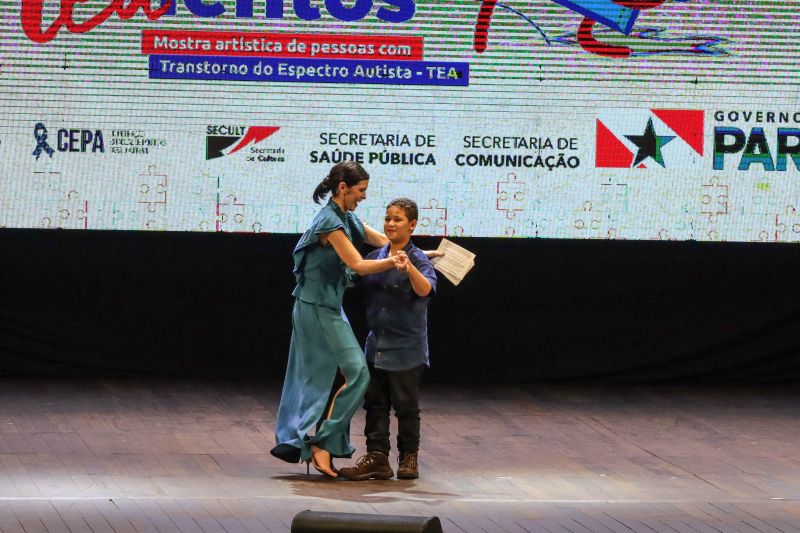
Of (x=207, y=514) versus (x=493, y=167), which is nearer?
(x=207, y=514)

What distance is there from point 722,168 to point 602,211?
78cm

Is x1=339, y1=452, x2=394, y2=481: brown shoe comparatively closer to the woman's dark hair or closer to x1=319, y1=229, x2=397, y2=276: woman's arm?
x1=319, y1=229, x2=397, y2=276: woman's arm

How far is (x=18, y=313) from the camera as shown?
31.7ft

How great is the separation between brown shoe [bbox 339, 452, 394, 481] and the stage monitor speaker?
2.49 metres

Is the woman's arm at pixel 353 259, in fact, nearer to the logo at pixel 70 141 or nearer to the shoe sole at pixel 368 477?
the shoe sole at pixel 368 477

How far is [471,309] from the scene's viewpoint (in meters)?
9.88

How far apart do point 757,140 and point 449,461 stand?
3201 millimetres

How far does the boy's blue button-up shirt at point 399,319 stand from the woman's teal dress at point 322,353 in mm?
120

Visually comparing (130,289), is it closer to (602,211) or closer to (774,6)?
(602,211)

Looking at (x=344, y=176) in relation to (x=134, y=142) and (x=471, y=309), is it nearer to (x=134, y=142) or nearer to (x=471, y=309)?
(x=134, y=142)

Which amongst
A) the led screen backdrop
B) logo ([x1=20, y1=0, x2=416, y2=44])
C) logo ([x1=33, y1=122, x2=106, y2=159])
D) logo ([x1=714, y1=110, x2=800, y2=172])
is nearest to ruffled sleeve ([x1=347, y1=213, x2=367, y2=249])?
the led screen backdrop

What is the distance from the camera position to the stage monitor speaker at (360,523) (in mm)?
4164

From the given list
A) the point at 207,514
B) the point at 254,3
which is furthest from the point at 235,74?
the point at 207,514

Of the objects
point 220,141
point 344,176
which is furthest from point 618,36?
point 344,176
